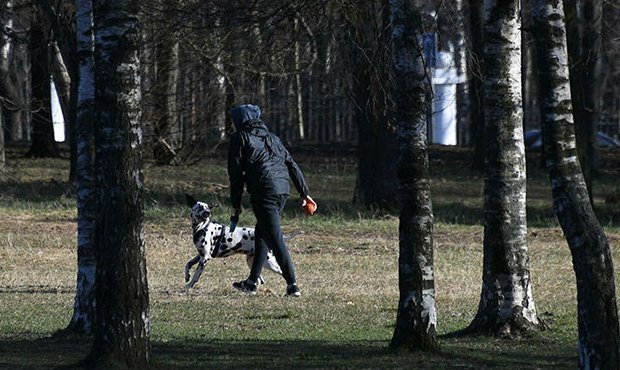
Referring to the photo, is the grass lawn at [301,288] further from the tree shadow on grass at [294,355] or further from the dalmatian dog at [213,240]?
the dalmatian dog at [213,240]

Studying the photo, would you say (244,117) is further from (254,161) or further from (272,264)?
(272,264)

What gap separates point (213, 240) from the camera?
15.2 metres

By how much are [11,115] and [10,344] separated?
42.5m

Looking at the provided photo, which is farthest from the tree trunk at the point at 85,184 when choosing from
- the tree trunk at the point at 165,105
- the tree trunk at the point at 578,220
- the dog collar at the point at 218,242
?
the tree trunk at the point at 165,105

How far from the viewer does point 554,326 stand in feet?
40.7

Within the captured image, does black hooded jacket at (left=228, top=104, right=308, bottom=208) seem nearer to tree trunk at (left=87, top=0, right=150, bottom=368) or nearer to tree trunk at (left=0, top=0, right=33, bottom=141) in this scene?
tree trunk at (left=0, top=0, right=33, bottom=141)

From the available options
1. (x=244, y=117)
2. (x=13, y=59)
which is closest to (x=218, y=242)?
(x=244, y=117)

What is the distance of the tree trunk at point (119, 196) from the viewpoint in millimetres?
8742

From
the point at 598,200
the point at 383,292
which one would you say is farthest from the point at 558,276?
the point at 598,200

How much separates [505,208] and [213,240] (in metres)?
4.54

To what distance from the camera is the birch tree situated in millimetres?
11406

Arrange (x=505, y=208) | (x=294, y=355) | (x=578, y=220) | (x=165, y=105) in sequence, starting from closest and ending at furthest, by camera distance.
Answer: (x=578, y=220) → (x=294, y=355) → (x=505, y=208) → (x=165, y=105)

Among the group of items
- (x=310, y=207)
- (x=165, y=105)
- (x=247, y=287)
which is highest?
(x=165, y=105)

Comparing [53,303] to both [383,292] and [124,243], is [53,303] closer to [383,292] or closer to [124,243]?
[383,292]
